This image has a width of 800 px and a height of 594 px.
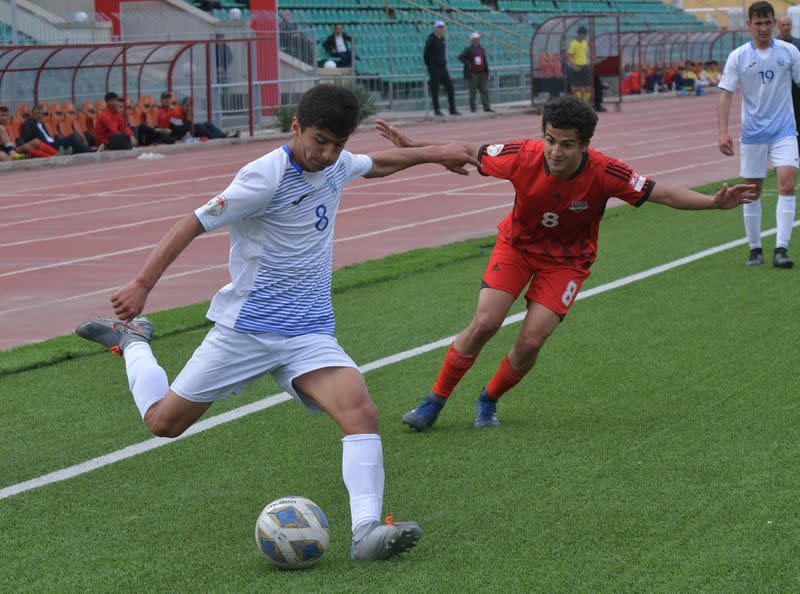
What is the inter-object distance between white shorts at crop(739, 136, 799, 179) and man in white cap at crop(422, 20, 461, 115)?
23268 mm

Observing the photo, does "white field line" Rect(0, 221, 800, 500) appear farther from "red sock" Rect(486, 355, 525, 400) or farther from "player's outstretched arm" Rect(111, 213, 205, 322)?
"player's outstretched arm" Rect(111, 213, 205, 322)

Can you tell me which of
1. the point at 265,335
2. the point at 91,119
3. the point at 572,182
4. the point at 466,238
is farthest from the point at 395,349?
the point at 91,119

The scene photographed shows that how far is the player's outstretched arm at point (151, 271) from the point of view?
475 centimetres

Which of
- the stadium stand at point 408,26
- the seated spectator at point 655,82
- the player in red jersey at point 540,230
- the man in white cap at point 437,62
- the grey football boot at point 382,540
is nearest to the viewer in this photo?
the grey football boot at point 382,540

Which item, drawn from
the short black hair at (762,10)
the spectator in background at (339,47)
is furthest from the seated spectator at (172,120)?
A: the short black hair at (762,10)

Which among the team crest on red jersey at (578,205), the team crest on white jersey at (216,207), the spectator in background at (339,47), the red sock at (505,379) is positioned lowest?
the red sock at (505,379)

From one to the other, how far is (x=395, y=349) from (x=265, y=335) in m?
→ 3.86

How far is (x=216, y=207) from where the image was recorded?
189 inches

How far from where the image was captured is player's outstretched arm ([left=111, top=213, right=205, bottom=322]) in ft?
15.6

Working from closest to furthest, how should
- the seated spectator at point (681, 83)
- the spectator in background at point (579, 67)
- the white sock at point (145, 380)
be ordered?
1. the white sock at point (145, 380)
2. the spectator in background at point (579, 67)
3. the seated spectator at point (681, 83)

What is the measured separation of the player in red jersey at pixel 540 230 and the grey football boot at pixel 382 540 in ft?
6.54

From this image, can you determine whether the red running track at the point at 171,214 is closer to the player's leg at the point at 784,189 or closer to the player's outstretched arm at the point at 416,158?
the player's leg at the point at 784,189

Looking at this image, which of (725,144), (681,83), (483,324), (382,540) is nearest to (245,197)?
(382,540)

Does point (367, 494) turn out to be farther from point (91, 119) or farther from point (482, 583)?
point (91, 119)
